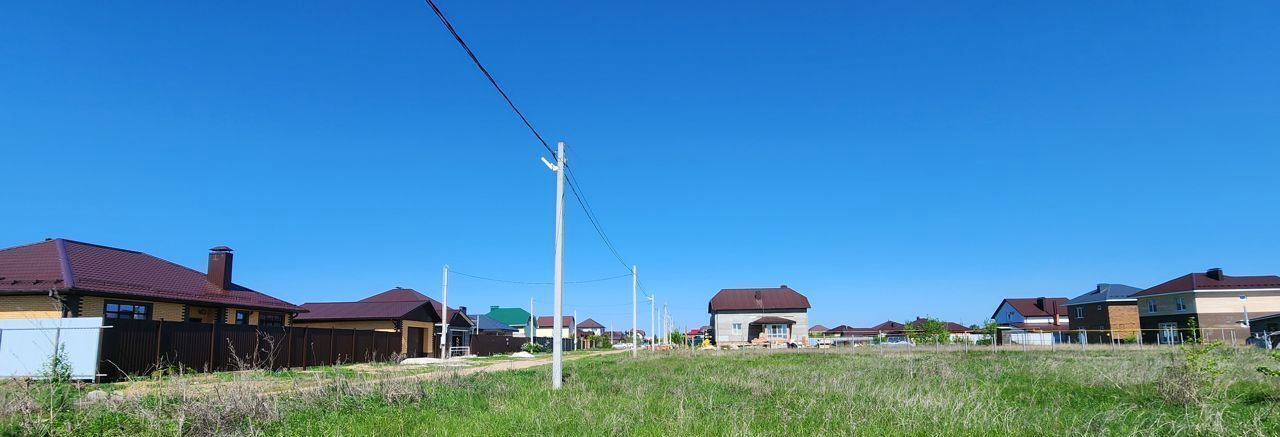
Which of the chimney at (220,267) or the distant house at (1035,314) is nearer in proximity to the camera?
the chimney at (220,267)

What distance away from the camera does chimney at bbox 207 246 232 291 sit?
27.1 meters

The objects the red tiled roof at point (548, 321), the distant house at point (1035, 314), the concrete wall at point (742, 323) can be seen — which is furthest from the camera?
the red tiled roof at point (548, 321)

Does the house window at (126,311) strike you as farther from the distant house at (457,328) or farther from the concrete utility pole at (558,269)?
the distant house at (457,328)

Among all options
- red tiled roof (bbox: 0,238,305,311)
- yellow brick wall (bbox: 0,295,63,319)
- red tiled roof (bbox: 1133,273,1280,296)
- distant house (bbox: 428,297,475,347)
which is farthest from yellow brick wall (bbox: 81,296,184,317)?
red tiled roof (bbox: 1133,273,1280,296)

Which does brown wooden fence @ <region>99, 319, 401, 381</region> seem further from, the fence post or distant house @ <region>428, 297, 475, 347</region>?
distant house @ <region>428, 297, 475, 347</region>

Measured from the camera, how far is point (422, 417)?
8898 mm

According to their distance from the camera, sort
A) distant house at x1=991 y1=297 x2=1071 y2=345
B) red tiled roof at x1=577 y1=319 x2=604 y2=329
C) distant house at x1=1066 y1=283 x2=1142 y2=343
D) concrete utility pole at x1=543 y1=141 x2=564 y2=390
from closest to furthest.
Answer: concrete utility pole at x1=543 y1=141 x2=564 y2=390 → distant house at x1=1066 y1=283 x2=1142 y2=343 → distant house at x1=991 y1=297 x2=1071 y2=345 → red tiled roof at x1=577 y1=319 x2=604 y2=329

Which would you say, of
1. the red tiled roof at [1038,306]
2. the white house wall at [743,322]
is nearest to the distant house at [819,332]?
the white house wall at [743,322]

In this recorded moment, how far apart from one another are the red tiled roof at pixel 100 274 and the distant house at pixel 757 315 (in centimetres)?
4973

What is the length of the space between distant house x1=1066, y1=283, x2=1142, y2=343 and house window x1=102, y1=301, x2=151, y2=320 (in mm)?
55488

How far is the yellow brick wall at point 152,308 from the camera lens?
1995 centimetres

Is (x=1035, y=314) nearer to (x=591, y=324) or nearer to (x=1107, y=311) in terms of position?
(x=1107, y=311)

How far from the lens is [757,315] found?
69562mm

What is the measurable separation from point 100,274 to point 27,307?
1872 mm
